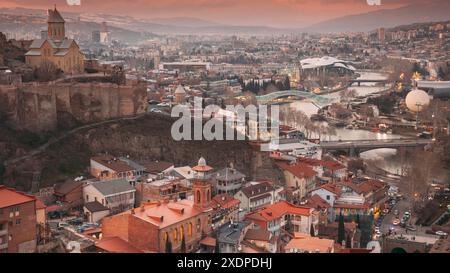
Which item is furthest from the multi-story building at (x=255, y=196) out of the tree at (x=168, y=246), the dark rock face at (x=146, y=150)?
the tree at (x=168, y=246)

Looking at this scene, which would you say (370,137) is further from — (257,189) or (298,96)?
(257,189)

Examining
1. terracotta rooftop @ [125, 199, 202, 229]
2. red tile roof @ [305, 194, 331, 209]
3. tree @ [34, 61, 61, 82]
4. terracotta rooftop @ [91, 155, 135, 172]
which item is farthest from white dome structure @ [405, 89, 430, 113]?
terracotta rooftop @ [125, 199, 202, 229]

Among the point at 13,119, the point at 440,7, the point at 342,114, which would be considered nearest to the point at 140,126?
the point at 13,119

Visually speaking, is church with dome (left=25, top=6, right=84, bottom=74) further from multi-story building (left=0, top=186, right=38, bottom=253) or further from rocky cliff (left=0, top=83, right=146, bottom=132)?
multi-story building (left=0, top=186, right=38, bottom=253)

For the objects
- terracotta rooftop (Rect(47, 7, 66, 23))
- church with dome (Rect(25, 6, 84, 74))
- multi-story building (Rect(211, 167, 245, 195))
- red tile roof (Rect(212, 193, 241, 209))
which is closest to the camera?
red tile roof (Rect(212, 193, 241, 209))

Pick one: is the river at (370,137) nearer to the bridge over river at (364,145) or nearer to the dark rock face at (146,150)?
the bridge over river at (364,145)
